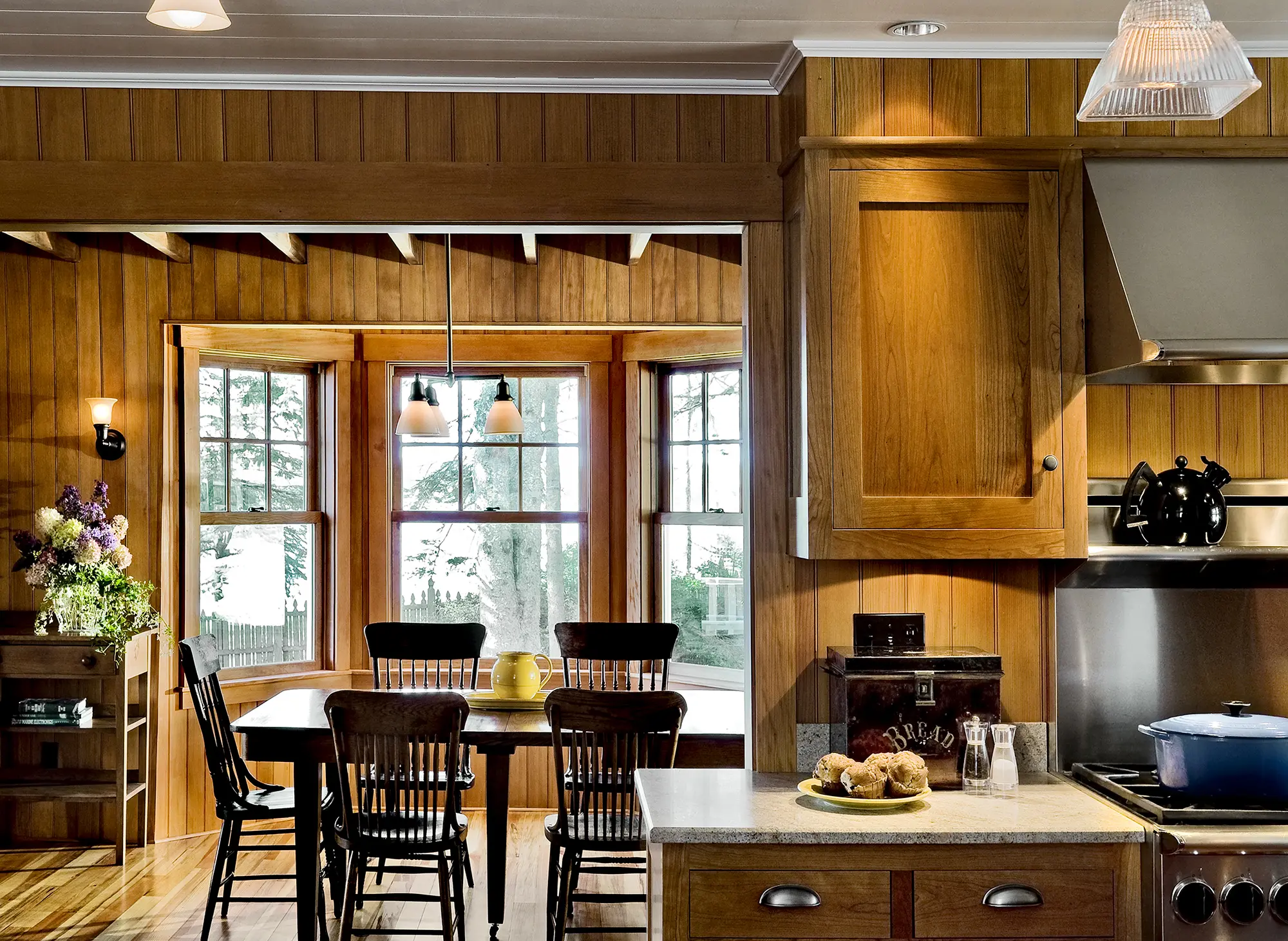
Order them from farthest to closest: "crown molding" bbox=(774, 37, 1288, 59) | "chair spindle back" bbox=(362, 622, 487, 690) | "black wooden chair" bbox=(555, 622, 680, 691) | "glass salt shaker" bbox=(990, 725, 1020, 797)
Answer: "chair spindle back" bbox=(362, 622, 487, 690) < "black wooden chair" bbox=(555, 622, 680, 691) < "crown molding" bbox=(774, 37, 1288, 59) < "glass salt shaker" bbox=(990, 725, 1020, 797)

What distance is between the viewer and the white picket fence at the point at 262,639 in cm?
577

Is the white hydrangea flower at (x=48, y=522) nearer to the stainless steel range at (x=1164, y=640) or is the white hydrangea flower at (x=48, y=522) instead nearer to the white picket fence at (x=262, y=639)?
the white picket fence at (x=262, y=639)

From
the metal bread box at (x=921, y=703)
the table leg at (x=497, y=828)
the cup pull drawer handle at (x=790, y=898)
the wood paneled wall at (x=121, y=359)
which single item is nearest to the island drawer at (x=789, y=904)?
the cup pull drawer handle at (x=790, y=898)

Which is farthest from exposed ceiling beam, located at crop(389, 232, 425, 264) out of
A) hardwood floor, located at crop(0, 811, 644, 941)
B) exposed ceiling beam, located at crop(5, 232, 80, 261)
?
hardwood floor, located at crop(0, 811, 644, 941)

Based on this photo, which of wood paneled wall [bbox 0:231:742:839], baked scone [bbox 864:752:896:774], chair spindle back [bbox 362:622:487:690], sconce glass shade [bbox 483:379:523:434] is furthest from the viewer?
wood paneled wall [bbox 0:231:742:839]

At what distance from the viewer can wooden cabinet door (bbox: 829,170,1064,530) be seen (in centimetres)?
284

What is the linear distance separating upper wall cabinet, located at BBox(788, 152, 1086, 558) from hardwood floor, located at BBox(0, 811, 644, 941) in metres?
2.29

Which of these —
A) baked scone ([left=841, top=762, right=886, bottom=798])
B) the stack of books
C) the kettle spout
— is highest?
the kettle spout

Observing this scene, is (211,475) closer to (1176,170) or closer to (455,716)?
(455,716)

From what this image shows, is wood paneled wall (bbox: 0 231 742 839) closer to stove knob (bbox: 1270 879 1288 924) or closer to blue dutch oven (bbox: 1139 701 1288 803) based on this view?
blue dutch oven (bbox: 1139 701 1288 803)

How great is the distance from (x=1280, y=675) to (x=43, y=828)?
5047 mm

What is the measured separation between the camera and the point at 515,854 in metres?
5.17

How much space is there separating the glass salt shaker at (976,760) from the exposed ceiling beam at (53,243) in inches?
162

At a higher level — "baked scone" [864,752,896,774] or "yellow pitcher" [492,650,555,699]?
"baked scone" [864,752,896,774]
